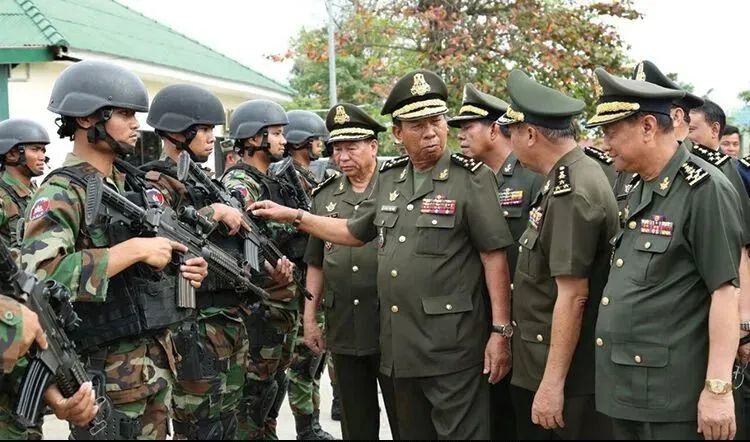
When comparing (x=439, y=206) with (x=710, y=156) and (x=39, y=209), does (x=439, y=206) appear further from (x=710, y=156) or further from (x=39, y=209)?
(x=39, y=209)

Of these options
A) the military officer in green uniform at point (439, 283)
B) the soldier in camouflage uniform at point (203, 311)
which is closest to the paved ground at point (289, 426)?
the soldier in camouflage uniform at point (203, 311)

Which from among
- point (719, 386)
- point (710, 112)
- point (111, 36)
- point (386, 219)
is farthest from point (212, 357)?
point (111, 36)

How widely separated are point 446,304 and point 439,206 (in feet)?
1.60

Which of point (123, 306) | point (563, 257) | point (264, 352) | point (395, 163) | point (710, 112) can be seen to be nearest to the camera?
point (563, 257)

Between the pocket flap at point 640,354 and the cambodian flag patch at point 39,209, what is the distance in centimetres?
238

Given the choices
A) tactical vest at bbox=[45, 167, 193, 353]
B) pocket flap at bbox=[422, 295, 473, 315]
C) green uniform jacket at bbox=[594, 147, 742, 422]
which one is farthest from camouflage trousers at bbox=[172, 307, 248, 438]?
green uniform jacket at bbox=[594, 147, 742, 422]

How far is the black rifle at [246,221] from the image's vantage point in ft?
15.4

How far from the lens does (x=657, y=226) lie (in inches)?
123

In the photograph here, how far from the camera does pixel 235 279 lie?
4723 millimetres

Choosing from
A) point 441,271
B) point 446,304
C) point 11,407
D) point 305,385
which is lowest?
point 305,385

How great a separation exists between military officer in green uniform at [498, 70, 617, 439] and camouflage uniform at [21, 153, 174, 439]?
1694 mm

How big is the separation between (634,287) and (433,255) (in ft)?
3.85

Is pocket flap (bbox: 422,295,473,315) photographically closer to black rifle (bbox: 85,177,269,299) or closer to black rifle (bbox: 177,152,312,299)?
black rifle (bbox: 85,177,269,299)

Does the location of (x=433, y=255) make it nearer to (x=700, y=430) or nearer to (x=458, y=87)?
(x=700, y=430)
